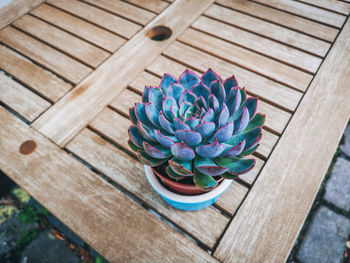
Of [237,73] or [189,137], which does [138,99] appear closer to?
[237,73]

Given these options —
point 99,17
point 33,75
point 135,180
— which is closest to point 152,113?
point 135,180

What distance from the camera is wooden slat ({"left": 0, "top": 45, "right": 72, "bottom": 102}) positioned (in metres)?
1.38

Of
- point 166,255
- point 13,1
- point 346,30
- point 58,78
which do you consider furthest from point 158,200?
point 13,1

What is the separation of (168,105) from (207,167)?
0.70ft

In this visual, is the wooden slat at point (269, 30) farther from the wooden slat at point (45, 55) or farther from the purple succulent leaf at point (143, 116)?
the purple succulent leaf at point (143, 116)

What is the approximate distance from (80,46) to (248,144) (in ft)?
4.39

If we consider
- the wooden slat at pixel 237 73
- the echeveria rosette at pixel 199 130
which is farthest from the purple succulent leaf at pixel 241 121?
the wooden slat at pixel 237 73

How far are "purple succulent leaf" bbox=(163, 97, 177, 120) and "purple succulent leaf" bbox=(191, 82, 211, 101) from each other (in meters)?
0.08

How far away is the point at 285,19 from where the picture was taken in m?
1.62

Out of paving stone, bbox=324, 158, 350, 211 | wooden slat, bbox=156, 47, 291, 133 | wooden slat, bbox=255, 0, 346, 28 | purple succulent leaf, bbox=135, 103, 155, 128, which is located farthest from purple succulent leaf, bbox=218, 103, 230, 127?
wooden slat, bbox=255, 0, 346, 28

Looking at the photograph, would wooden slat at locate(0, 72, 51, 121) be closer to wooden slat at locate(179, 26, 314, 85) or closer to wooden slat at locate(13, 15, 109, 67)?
wooden slat at locate(13, 15, 109, 67)

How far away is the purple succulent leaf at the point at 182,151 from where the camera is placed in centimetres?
63

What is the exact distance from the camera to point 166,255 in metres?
0.91

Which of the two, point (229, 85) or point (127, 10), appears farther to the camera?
point (127, 10)
